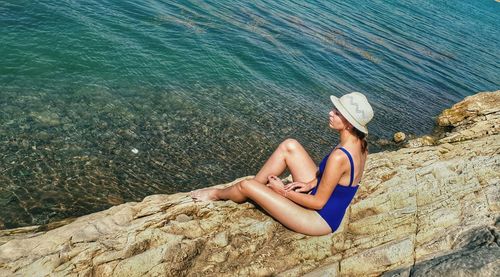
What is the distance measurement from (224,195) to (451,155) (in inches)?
250

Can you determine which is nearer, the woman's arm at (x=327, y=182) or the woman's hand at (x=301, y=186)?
the woman's arm at (x=327, y=182)

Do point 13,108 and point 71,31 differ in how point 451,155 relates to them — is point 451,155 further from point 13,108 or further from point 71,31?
point 71,31

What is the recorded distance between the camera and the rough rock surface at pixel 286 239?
6316mm

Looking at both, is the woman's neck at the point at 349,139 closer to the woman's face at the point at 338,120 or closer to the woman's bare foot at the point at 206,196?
the woman's face at the point at 338,120

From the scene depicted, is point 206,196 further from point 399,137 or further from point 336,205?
point 399,137

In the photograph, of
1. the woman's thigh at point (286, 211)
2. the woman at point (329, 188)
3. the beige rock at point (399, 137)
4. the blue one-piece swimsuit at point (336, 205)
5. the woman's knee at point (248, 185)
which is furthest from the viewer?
the beige rock at point (399, 137)

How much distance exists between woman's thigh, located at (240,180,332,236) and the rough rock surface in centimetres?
22

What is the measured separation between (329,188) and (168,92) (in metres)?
10.2

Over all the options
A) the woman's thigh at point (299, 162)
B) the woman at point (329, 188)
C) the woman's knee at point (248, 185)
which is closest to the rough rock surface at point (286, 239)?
the woman at point (329, 188)

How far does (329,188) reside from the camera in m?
6.76

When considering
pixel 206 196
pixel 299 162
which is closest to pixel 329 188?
pixel 299 162

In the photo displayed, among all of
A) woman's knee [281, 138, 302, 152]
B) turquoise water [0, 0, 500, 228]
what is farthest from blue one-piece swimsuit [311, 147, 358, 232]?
turquoise water [0, 0, 500, 228]

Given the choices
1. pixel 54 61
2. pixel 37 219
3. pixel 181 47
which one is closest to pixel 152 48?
pixel 181 47

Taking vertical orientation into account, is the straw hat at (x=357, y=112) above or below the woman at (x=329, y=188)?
above
